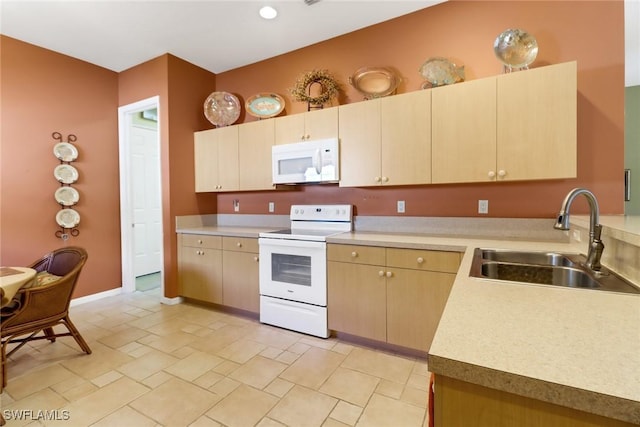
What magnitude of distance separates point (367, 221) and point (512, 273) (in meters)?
1.47

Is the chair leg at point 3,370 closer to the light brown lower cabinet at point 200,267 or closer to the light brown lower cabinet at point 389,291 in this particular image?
the light brown lower cabinet at point 200,267

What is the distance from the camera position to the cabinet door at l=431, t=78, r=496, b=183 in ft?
7.05

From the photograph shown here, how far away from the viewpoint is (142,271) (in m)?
4.68

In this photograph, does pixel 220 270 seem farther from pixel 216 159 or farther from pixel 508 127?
pixel 508 127

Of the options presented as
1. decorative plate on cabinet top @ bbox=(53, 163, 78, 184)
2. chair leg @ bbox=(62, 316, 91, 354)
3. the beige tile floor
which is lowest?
the beige tile floor

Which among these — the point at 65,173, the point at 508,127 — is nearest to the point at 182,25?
the point at 65,173

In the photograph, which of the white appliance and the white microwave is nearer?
the white appliance

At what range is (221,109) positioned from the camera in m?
3.61

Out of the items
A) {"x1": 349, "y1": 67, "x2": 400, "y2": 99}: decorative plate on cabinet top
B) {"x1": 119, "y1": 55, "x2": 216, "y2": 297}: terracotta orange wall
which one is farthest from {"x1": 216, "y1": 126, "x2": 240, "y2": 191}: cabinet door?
{"x1": 349, "y1": 67, "x2": 400, "y2": 99}: decorative plate on cabinet top

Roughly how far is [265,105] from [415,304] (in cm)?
263

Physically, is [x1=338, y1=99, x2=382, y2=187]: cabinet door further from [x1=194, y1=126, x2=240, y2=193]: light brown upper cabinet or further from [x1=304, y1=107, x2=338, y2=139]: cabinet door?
[x1=194, y1=126, x2=240, y2=193]: light brown upper cabinet

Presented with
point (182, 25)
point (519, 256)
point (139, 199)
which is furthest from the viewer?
point (139, 199)

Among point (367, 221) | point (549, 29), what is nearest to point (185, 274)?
point (367, 221)

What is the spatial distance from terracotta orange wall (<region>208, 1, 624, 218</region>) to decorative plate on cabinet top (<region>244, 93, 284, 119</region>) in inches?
4.5
